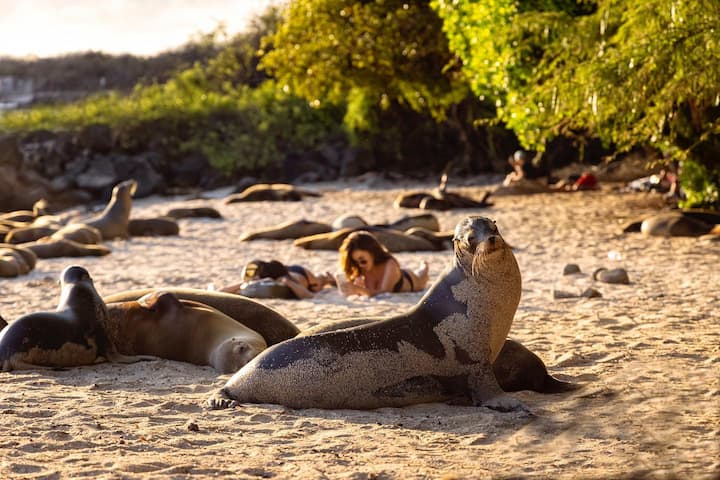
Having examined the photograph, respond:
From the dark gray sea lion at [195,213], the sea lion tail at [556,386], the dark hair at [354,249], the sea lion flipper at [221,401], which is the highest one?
the dark hair at [354,249]

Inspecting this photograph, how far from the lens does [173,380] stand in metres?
6.54

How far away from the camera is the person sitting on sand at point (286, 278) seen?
10094mm

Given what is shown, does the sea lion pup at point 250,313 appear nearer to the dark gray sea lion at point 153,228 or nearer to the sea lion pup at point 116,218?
the sea lion pup at point 116,218

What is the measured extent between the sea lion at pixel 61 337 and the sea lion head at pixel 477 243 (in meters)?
2.47

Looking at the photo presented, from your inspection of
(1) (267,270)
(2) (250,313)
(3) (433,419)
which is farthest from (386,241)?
(3) (433,419)

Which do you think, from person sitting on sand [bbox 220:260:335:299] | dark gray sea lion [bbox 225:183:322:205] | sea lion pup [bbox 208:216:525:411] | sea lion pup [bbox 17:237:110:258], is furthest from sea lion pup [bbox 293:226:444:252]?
dark gray sea lion [bbox 225:183:322:205]

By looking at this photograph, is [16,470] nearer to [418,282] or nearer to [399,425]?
[399,425]

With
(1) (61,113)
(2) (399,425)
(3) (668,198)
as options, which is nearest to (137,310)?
(2) (399,425)

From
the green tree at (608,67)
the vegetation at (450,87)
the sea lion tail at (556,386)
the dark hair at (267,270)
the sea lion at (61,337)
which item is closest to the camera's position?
the sea lion tail at (556,386)

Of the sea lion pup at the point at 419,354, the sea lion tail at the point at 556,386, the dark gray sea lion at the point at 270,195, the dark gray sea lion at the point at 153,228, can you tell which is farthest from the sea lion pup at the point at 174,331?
the dark gray sea lion at the point at 270,195

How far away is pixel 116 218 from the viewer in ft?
55.9

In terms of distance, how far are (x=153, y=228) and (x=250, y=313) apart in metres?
10.2

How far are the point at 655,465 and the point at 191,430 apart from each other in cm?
210

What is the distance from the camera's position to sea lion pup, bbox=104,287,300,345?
24.3ft
